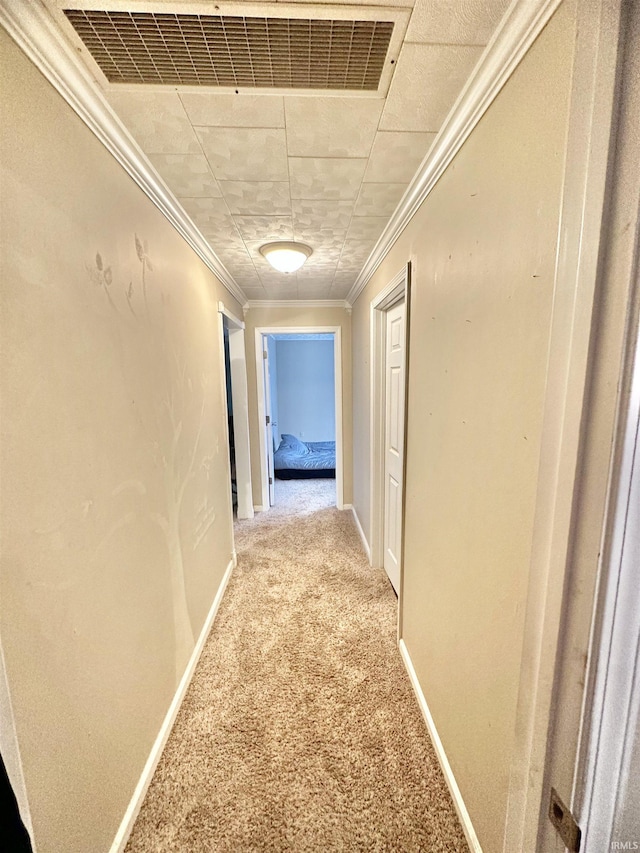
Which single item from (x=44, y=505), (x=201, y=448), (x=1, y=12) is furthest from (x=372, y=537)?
(x=1, y=12)

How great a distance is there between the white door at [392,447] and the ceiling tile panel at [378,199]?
59cm

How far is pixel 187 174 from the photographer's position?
129 centimetres

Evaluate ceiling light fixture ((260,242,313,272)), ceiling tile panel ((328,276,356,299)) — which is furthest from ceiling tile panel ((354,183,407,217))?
ceiling tile panel ((328,276,356,299))

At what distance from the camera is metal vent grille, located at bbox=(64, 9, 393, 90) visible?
0.76 m

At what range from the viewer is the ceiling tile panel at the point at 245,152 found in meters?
1.07

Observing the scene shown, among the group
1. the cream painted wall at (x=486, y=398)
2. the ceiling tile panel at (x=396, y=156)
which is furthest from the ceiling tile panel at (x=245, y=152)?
the cream painted wall at (x=486, y=398)

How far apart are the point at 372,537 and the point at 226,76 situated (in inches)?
102

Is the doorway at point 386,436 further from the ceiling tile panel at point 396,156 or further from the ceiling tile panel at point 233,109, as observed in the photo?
the ceiling tile panel at point 233,109

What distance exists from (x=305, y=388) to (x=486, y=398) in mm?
5130

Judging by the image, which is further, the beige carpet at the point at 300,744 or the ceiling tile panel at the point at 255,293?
the ceiling tile panel at the point at 255,293

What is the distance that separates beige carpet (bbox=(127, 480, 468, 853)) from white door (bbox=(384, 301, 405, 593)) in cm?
29

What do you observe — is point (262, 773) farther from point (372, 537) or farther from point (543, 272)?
point (543, 272)

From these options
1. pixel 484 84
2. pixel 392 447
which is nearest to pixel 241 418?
pixel 392 447

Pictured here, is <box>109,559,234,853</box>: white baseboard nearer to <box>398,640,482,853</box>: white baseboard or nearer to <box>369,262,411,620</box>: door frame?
<box>398,640,482,853</box>: white baseboard
